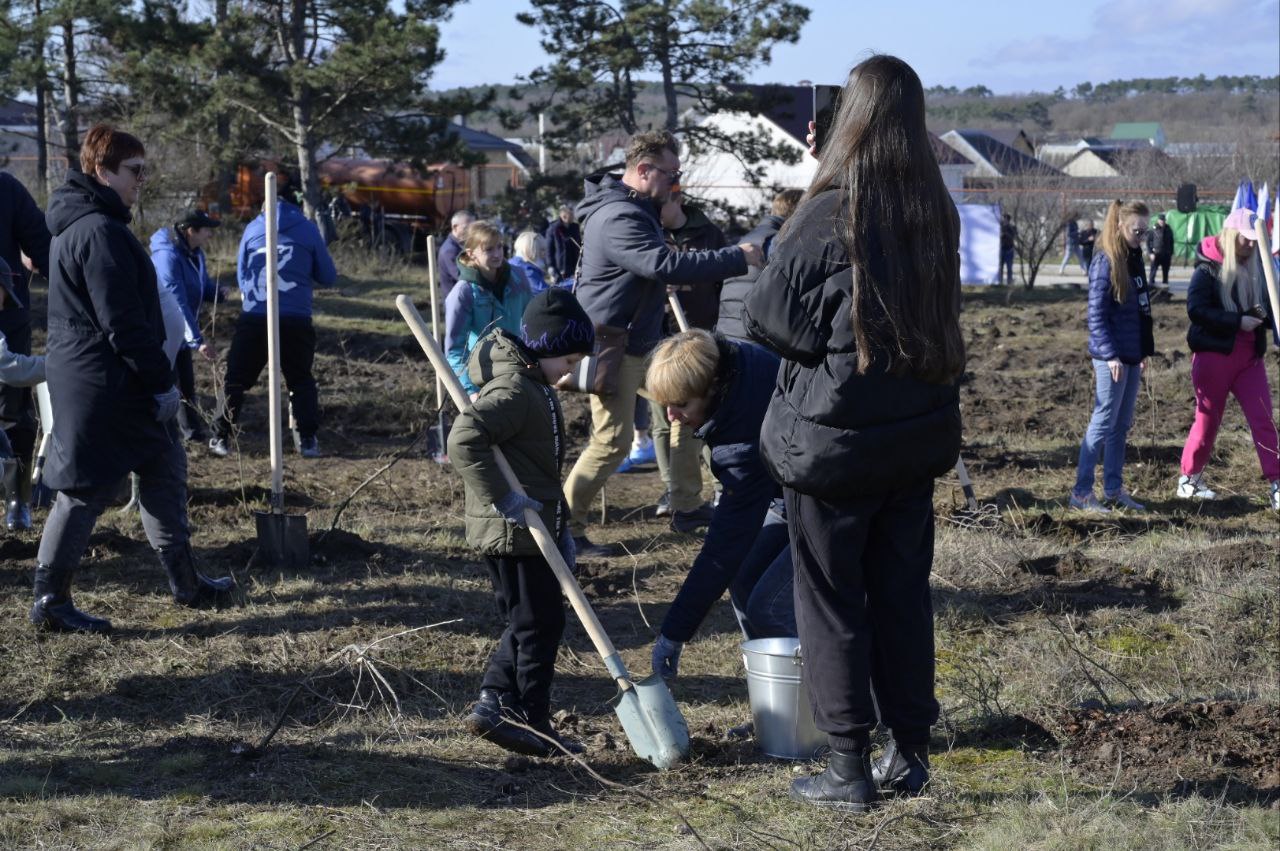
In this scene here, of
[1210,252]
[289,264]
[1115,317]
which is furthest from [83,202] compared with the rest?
[1210,252]

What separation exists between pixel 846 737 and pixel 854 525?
572 millimetres

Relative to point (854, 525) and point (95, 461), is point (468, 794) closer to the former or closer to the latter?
point (854, 525)

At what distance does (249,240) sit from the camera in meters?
8.91

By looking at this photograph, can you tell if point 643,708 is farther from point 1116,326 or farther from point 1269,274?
point 1269,274

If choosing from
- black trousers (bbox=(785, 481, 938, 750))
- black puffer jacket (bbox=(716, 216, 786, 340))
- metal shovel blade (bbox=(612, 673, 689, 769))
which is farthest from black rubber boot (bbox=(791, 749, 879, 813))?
black puffer jacket (bbox=(716, 216, 786, 340))

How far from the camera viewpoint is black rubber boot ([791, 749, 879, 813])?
3.60 m

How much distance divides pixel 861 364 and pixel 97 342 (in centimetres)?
324

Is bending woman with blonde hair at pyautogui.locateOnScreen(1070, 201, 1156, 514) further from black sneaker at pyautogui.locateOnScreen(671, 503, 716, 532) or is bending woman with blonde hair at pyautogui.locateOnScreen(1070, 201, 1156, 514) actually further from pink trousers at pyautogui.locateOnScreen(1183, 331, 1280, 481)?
black sneaker at pyautogui.locateOnScreen(671, 503, 716, 532)

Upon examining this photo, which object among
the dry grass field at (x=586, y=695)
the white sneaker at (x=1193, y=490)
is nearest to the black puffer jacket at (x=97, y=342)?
the dry grass field at (x=586, y=695)

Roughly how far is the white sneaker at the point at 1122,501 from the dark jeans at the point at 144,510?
208 inches

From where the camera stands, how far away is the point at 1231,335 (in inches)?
311

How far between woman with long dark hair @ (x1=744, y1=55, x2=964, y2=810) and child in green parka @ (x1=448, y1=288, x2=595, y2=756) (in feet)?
2.92

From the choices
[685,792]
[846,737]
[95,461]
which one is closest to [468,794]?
[685,792]

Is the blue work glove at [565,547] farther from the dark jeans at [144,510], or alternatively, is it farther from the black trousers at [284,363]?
the black trousers at [284,363]
